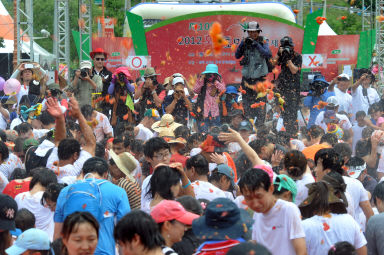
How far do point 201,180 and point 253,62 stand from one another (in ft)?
15.0

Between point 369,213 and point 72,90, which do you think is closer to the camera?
point 369,213

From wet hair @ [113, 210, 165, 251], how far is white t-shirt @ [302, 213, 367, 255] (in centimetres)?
136

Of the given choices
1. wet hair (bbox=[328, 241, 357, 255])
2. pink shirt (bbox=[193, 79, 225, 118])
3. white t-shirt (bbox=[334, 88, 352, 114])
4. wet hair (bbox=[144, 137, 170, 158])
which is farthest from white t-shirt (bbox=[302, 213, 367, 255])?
white t-shirt (bbox=[334, 88, 352, 114])

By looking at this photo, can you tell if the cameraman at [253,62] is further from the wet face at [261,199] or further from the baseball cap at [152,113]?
the wet face at [261,199]

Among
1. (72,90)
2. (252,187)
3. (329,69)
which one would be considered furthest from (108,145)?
(329,69)

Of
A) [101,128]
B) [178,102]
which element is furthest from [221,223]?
[178,102]

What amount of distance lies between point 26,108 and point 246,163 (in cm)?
503

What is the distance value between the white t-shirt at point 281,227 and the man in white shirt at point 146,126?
510cm

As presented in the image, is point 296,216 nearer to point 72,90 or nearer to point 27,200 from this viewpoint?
point 27,200

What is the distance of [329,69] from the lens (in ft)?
62.7

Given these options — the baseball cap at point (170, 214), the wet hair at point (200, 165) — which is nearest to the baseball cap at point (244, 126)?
the wet hair at point (200, 165)

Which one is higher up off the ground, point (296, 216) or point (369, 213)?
point (296, 216)

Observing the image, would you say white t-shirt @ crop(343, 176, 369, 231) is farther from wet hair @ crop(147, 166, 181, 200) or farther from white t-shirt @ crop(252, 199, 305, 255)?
wet hair @ crop(147, 166, 181, 200)

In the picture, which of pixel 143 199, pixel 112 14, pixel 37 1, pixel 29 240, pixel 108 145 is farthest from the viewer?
pixel 37 1
